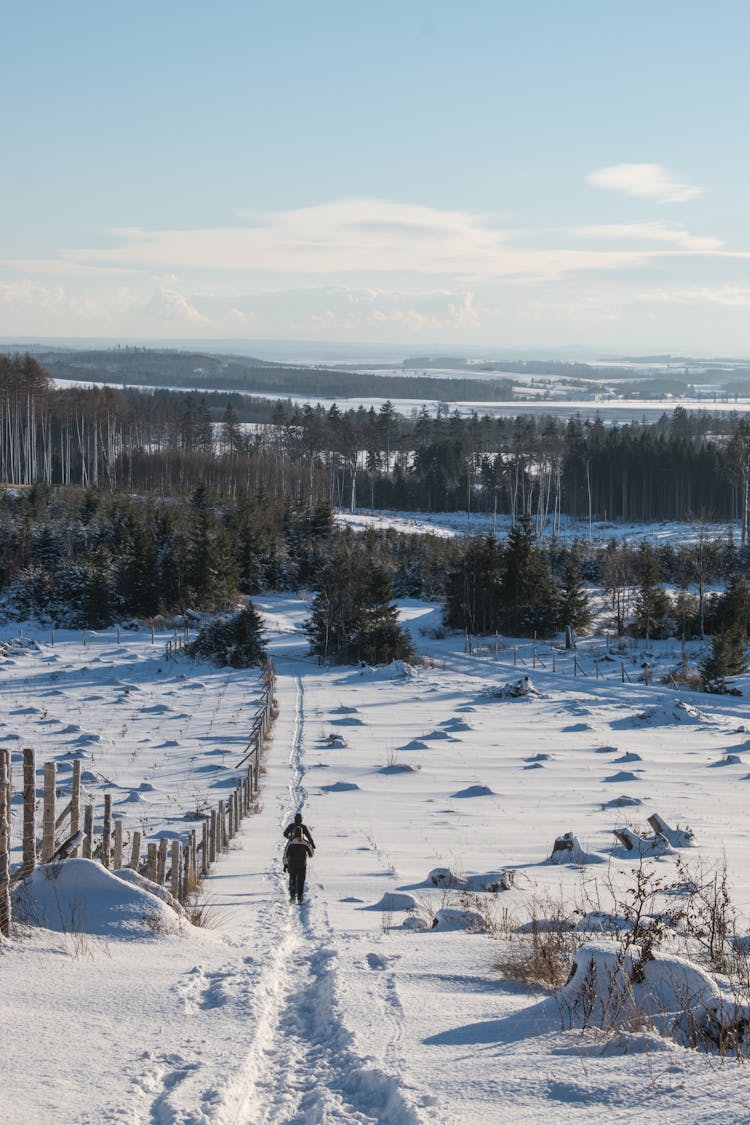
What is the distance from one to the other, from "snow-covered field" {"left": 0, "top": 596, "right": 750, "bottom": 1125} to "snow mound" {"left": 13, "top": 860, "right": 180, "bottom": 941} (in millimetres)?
25

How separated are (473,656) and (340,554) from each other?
8.64m

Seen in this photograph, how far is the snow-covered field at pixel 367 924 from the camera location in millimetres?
5801

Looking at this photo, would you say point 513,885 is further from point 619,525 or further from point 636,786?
point 619,525

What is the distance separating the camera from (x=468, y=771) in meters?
24.9

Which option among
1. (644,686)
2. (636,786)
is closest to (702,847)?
(636,786)

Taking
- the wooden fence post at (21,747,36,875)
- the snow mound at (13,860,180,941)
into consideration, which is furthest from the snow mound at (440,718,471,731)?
the snow mound at (13,860,180,941)

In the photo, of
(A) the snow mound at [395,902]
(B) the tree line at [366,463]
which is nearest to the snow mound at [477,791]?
(A) the snow mound at [395,902]

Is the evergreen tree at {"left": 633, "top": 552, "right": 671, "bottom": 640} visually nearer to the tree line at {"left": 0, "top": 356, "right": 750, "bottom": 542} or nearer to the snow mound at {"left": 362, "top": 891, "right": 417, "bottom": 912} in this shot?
the snow mound at {"left": 362, "top": 891, "right": 417, "bottom": 912}

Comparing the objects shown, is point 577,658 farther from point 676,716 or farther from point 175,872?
point 175,872

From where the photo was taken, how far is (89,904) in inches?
361

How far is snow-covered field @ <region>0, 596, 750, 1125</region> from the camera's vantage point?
19.0 feet

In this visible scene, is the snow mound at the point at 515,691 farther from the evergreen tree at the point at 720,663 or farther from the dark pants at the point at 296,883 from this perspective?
the dark pants at the point at 296,883

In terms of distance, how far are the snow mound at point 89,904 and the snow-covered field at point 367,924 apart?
0.08 ft

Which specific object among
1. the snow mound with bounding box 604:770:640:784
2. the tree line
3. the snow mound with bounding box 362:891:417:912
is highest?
the tree line
